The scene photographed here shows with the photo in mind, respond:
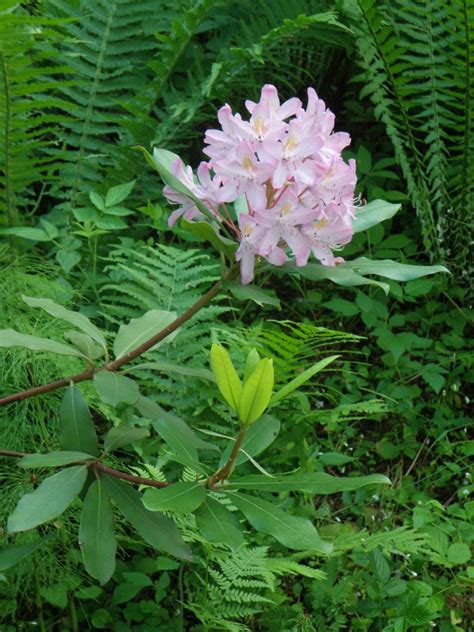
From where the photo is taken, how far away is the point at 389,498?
212 cm

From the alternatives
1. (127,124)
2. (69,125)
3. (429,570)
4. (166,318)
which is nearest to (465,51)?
(127,124)

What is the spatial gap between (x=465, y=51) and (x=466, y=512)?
1285 millimetres

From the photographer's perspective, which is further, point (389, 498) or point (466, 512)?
point (389, 498)

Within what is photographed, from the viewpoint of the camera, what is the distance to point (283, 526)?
3.30 ft

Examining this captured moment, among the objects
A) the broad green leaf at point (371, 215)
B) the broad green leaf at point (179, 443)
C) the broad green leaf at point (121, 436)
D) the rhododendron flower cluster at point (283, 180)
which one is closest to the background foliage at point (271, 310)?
the broad green leaf at point (121, 436)

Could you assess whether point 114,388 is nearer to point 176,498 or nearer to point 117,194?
point 176,498

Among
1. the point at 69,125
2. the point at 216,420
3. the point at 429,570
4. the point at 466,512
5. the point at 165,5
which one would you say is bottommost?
the point at 429,570

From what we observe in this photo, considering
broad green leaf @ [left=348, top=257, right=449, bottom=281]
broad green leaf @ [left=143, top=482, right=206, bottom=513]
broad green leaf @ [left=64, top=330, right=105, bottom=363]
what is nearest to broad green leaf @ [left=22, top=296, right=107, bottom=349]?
broad green leaf @ [left=64, top=330, right=105, bottom=363]

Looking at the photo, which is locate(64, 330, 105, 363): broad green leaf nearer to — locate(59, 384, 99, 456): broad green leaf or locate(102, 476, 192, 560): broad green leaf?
locate(59, 384, 99, 456): broad green leaf

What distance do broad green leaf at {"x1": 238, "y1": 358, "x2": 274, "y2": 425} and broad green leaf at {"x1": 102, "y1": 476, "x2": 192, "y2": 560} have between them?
0.71ft

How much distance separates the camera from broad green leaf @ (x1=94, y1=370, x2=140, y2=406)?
103cm

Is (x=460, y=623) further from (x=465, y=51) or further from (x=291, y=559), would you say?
(x=465, y=51)

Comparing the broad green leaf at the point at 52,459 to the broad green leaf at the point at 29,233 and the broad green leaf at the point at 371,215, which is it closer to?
the broad green leaf at the point at 371,215

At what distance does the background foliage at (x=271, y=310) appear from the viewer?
1.72 meters
